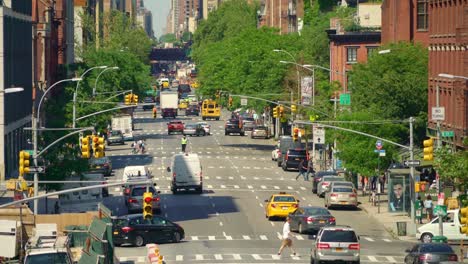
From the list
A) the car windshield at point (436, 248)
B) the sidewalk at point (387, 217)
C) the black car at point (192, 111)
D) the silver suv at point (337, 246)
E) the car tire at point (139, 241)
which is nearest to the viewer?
the car windshield at point (436, 248)

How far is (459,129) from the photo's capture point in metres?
86.3

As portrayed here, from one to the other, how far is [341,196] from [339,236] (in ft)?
88.4

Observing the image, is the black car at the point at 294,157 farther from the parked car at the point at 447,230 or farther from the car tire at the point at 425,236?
the car tire at the point at 425,236

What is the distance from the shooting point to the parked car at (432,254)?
2045 inches

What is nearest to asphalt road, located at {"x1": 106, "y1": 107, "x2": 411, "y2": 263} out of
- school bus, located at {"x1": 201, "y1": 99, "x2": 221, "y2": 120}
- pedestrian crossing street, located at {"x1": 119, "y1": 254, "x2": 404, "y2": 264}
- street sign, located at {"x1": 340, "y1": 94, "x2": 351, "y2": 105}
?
pedestrian crossing street, located at {"x1": 119, "y1": 254, "x2": 404, "y2": 264}

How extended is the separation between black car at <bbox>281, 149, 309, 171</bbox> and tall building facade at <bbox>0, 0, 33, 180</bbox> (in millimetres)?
18996

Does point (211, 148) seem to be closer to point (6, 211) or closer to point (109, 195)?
point (109, 195)

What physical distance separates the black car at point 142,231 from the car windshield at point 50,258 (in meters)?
17.8

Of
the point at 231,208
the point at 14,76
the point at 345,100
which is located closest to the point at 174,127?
the point at 14,76

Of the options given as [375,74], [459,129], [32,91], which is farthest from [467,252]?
[32,91]

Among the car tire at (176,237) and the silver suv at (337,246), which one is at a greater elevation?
the silver suv at (337,246)

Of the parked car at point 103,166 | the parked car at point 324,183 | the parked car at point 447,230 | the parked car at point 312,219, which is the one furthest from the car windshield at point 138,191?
the parked car at point 447,230

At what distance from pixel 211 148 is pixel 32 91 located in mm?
19289

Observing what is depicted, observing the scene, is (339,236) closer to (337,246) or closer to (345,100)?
(337,246)
